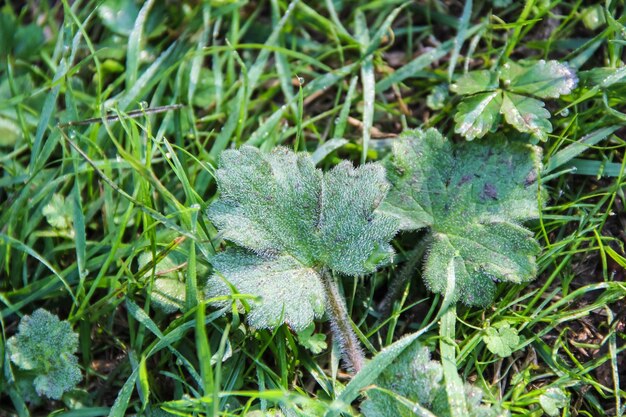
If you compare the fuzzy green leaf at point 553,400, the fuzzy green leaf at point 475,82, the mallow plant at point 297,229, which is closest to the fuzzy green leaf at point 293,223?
the mallow plant at point 297,229

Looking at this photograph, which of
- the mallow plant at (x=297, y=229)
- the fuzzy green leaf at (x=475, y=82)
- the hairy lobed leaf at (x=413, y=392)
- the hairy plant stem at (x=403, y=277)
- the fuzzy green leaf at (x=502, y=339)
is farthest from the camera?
the fuzzy green leaf at (x=475, y=82)

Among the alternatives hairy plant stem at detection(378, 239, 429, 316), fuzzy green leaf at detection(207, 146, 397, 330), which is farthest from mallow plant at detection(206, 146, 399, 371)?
hairy plant stem at detection(378, 239, 429, 316)

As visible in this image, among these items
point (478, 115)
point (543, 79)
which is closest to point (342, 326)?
point (478, 115)

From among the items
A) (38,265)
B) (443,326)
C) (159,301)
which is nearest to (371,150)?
(443,326)

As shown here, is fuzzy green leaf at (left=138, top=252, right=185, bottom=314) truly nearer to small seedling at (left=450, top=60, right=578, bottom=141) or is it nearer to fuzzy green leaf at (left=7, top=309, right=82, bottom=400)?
fuzzy green leaf at (left=7, top=309, right=82, bottom=400)

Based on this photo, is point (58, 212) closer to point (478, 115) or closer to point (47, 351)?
point (47, 351)

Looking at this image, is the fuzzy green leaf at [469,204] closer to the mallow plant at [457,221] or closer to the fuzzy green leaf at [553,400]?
the mallow plant at [457,221]
